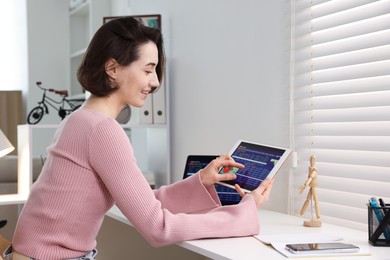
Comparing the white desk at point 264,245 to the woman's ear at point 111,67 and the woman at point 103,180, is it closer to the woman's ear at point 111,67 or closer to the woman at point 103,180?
the woman at point 103,180

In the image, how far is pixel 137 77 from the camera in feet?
5.74

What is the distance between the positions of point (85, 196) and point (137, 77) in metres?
0.36

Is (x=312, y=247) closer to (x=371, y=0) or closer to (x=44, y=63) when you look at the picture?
(x=371, y=0)

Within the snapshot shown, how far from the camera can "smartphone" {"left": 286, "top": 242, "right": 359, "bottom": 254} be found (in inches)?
61.7

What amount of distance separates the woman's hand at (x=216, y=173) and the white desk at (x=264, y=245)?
20 cm

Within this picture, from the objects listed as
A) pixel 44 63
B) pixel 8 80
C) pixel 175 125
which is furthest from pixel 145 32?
pixel 8 80

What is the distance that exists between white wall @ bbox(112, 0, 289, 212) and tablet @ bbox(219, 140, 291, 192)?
0.42 metres

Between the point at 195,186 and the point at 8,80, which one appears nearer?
the point at 195,186

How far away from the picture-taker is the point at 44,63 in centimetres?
675

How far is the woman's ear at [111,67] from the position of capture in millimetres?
1729

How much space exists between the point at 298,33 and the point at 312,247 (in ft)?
3.35

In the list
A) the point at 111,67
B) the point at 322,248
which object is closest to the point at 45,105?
the point at 111,67

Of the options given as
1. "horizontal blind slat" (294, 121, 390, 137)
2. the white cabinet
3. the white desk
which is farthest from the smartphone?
the white cabinet

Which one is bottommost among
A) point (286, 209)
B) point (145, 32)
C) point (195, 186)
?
point (286, 209)
